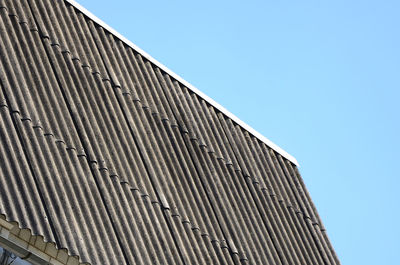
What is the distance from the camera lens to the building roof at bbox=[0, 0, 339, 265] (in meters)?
13.6

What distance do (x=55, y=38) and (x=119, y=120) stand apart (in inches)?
57.9

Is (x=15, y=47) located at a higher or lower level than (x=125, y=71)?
lower

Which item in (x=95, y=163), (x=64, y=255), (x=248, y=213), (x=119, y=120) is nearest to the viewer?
(x=64, y=255)

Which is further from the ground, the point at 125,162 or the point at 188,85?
the point at 188,85

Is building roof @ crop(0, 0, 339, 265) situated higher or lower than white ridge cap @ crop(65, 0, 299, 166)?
lower

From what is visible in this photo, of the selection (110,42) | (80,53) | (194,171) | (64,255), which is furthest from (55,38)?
(64,255)

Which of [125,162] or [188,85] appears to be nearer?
[125,162]

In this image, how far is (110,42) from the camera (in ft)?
58.2

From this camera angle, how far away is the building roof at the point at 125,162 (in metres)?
13.6

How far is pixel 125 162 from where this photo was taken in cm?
1546

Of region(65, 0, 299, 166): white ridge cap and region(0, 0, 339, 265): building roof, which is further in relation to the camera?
region(65, 0, 299, 166): white ridge cap

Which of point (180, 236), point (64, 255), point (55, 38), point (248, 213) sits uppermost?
point (55, 38)

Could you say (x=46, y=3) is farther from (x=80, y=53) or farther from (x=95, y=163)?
(x=95, y=163)

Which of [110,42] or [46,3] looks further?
[110,42]
